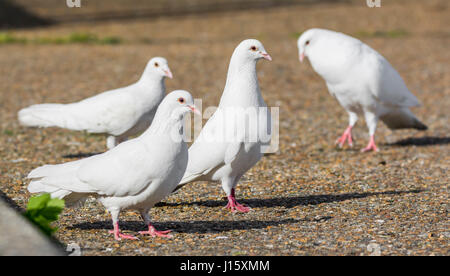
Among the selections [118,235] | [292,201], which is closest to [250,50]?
[292,201]

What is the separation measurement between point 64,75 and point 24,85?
3.50 ft

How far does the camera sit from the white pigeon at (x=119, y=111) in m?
6.97

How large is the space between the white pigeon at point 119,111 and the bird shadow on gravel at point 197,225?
1910mm

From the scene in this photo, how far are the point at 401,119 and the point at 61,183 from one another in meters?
5.48

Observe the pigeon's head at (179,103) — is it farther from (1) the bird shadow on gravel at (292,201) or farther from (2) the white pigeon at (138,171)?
(1) the bird shadow on gravel at (292,201)

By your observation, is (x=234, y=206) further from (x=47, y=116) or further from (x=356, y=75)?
(x=356, y=75)

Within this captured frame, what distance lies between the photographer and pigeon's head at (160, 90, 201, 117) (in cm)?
453

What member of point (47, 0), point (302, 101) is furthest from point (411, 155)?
point (47, 0)

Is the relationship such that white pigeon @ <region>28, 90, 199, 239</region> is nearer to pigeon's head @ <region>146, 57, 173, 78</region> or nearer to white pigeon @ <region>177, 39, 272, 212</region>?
white pigeon @ <region>177, 39, 272, 212</region>

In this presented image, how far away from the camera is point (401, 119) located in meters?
8.70

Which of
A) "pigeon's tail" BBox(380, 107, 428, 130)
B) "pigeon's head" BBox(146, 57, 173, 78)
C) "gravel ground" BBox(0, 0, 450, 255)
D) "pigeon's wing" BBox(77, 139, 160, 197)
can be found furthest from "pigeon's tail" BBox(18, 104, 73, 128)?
"pigeon's tail" BBox(380, 107, 428, 130)

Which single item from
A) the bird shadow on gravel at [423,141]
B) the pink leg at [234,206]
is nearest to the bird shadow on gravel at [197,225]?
the pink leg at [234,206]
